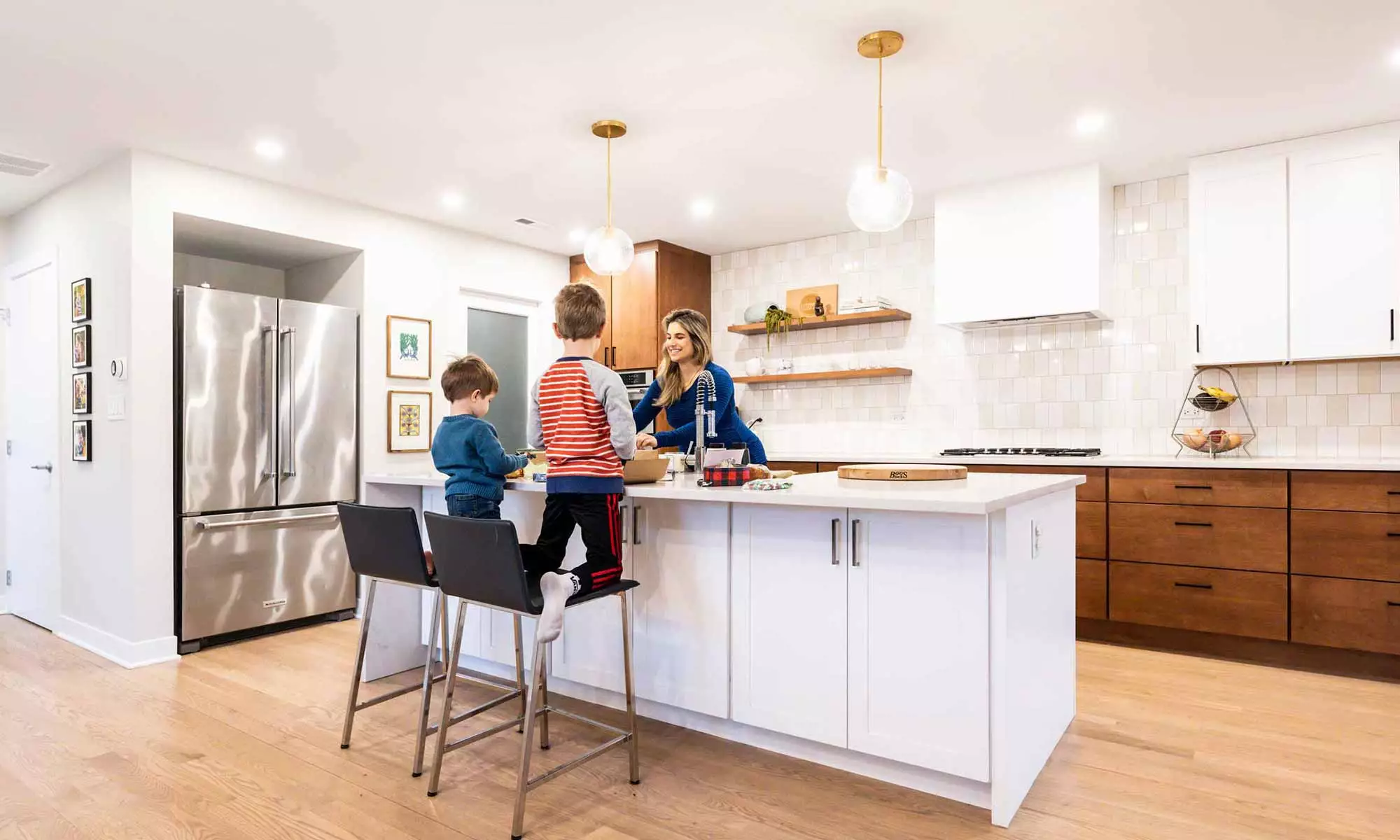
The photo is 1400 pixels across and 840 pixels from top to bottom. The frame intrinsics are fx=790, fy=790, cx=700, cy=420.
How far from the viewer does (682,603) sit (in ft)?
8.53

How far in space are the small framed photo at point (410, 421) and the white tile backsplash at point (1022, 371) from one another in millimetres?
2192

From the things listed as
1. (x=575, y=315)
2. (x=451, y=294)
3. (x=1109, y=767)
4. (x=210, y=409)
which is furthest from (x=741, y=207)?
(x=1109, y=767)

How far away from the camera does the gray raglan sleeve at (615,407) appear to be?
7.63 ft

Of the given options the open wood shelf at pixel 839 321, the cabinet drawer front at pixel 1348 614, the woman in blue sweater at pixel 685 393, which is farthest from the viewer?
the open wood shelf at pixel 839 321

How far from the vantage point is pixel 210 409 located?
4078 mm

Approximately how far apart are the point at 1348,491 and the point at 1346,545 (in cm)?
23

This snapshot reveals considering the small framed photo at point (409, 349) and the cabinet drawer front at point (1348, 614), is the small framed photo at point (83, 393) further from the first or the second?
the cabinet drawer front at point (1348, 614)

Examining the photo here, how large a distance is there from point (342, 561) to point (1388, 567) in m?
5.14

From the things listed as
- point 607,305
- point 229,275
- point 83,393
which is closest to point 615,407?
point 83,393

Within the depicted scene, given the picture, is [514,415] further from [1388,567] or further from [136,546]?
[1388,567]

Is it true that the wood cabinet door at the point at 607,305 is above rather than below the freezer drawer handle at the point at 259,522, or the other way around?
above

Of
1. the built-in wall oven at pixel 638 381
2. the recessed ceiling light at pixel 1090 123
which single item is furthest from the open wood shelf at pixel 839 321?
the recessed ceiling light at pixel 1090 123

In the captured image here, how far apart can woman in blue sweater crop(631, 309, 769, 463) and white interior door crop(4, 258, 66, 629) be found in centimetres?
355

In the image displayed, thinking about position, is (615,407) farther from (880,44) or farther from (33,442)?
(33,442)
